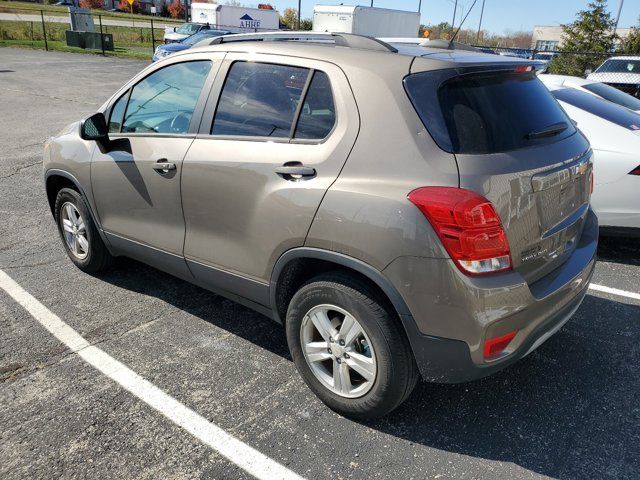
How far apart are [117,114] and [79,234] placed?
110 centimetres

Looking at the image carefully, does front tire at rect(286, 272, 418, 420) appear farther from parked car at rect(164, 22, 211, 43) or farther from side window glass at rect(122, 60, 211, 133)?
parked car at rect(164, 22, 211, 43)

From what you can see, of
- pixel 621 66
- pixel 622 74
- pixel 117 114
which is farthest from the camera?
pixel 621 66

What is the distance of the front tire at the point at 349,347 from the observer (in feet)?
8.21

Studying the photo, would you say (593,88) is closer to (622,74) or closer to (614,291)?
(614,291)

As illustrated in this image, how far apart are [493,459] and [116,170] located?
2.91m

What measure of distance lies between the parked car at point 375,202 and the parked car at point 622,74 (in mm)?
14575

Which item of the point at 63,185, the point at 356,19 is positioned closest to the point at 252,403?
the point at 63,185

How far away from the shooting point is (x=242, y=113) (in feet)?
9.99

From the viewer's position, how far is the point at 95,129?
12.2ft

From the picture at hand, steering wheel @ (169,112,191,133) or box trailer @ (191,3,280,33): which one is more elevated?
box trailer @ (191,3,280,33)

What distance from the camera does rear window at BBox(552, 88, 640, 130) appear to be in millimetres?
4961

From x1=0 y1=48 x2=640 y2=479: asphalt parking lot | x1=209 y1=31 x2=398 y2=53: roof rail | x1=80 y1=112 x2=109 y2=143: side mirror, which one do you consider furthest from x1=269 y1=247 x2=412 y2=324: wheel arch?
x1=80 y1=112 x2=109 y2=143: side mirror

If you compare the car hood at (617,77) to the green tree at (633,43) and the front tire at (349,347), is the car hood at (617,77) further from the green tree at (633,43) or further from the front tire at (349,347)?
the front tire at (349,347)

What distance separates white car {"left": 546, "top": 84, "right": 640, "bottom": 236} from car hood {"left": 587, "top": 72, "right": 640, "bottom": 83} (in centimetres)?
1203
